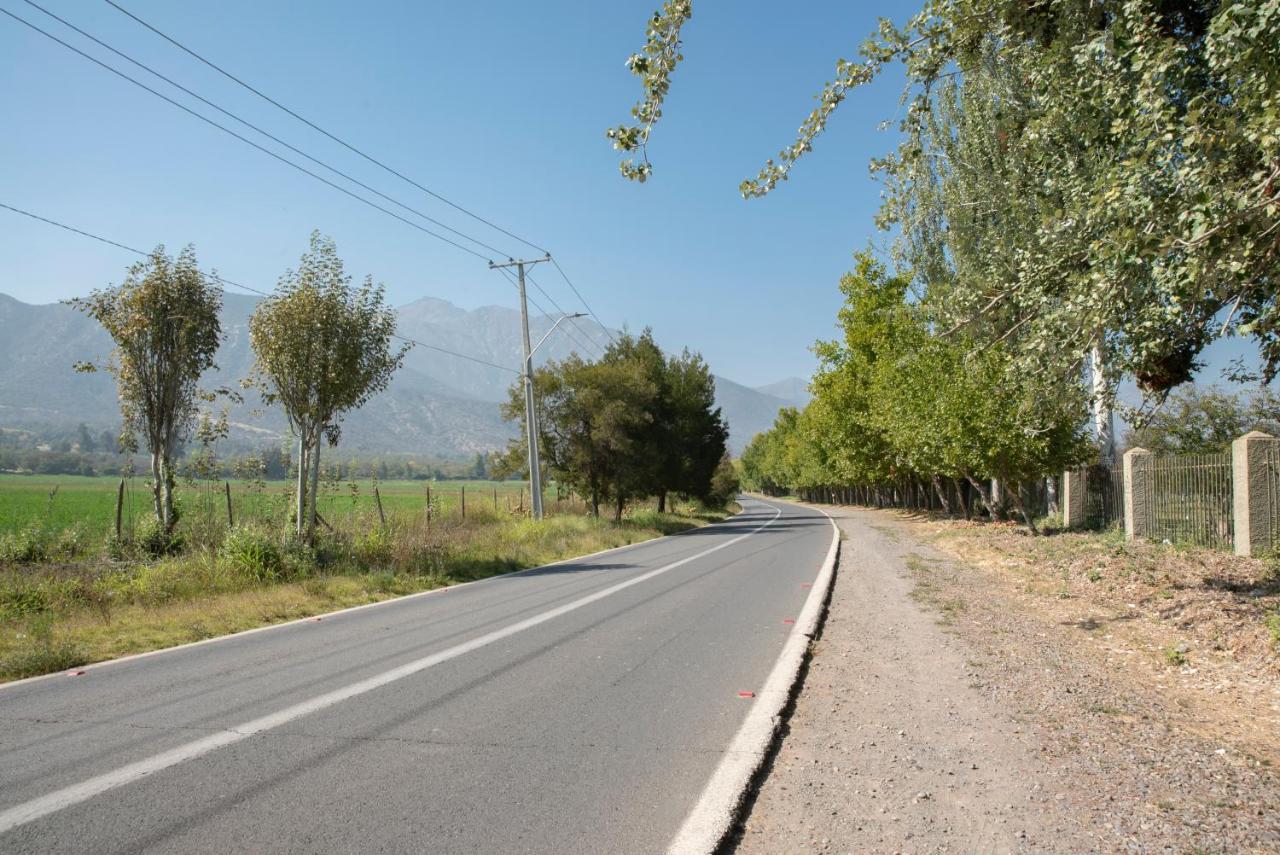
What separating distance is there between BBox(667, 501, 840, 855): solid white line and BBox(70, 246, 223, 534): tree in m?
13.7

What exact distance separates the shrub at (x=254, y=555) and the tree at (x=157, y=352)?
9.68 ft

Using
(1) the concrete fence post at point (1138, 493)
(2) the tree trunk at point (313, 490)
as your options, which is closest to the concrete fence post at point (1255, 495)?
(1) the concrete fence post at point (1138, 493)

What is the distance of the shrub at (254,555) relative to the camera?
13.3 metres

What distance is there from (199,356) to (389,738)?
576 inches

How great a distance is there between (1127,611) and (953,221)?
631 inches

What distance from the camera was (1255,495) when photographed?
1201cm

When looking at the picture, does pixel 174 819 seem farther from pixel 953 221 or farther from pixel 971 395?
pixel 953 221

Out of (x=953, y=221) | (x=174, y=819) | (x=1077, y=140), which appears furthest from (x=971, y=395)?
(x=174, y=819)

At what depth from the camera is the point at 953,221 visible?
23.2 metres

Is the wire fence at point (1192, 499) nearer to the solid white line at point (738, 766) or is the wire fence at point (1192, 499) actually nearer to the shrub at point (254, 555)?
the solid white line at point (738, 766)

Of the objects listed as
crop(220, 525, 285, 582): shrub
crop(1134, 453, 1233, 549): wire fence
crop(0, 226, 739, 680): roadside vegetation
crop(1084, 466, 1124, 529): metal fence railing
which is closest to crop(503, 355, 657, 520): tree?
crop(0, 226, 739, 680): roadside vegetation

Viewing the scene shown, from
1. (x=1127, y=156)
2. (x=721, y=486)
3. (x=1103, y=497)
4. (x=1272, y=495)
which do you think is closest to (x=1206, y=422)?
(x=1103, y=497)

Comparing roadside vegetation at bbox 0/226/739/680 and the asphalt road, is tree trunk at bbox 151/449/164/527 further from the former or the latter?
the asphalt road

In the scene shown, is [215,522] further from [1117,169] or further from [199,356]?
[1117,169]
